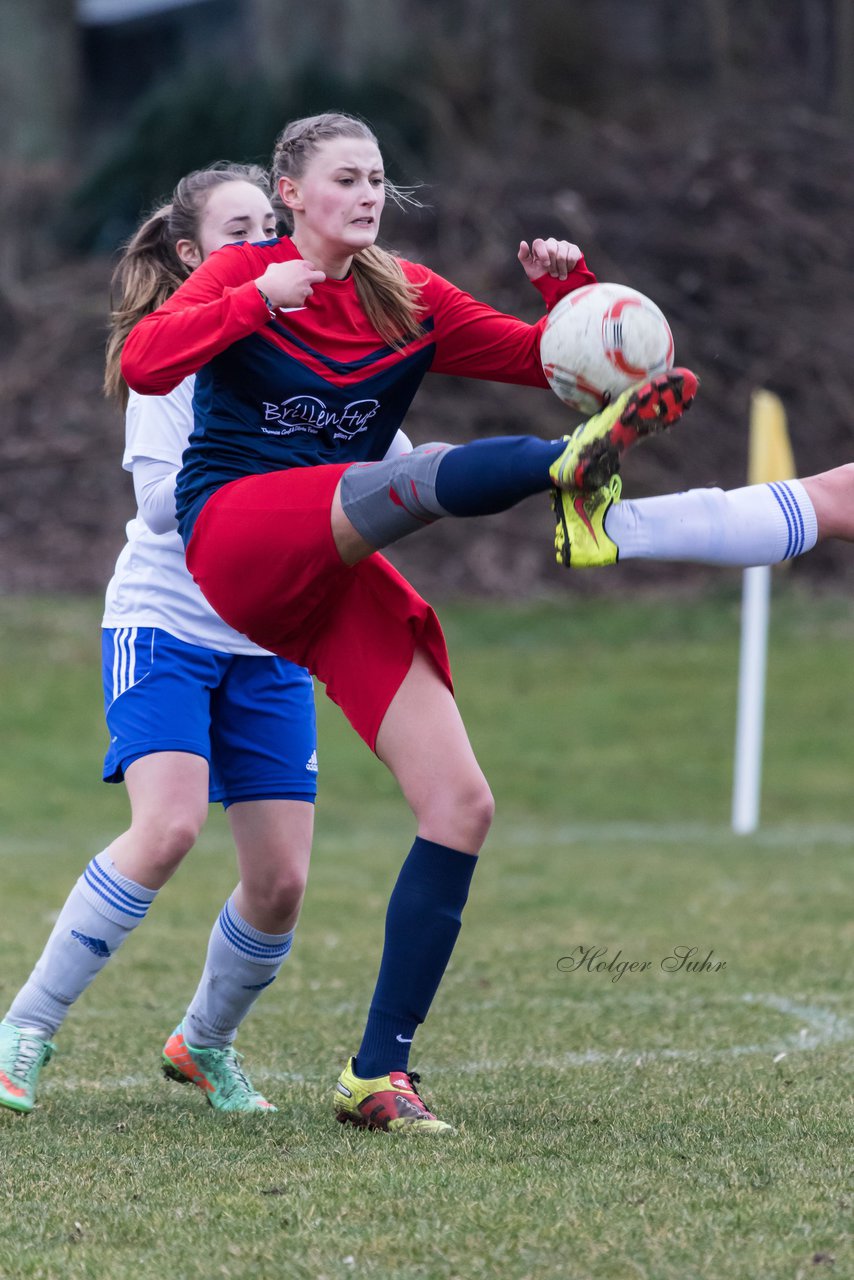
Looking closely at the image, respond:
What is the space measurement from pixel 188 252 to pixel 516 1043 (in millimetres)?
2253

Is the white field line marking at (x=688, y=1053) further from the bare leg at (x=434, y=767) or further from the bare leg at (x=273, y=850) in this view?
the bare leg at (x=434, y=767)

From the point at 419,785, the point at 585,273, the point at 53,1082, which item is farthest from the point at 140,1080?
the point at 585,273

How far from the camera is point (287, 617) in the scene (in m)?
3.61

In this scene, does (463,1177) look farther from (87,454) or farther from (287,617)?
(87,454)

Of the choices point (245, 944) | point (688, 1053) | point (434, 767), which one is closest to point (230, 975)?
point (245, 944)

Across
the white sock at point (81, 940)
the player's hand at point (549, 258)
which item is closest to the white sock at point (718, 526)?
the player's hand at point (549, 258)

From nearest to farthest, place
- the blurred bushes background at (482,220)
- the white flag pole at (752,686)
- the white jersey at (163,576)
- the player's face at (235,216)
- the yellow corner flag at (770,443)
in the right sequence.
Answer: the white jersey at (163,576), the player's face at (235,216), the yellow corner flag at (770,443), the white flag pole at (752,686), the blurred bushes background at (482,220)

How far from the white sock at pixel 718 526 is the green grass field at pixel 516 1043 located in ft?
3.71

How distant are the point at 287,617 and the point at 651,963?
308 centimetres

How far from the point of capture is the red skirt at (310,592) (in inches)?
137

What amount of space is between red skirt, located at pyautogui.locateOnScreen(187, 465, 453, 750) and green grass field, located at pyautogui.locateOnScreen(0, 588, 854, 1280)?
0.95 m

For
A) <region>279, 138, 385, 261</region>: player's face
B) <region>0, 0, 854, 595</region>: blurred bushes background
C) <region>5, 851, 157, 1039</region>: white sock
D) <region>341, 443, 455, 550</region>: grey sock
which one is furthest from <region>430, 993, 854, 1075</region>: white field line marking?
<region>0, 0, 854, 595</region>: blurred bushes background

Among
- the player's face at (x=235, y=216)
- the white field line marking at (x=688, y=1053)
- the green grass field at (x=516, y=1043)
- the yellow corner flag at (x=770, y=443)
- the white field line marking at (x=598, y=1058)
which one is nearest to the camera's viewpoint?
the green grass field at (x=516, y=1043)

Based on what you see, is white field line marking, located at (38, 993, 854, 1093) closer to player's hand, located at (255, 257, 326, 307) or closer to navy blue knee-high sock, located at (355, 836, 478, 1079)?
navy blue knee-high sock, located at (355, 836, 478, 1079)
